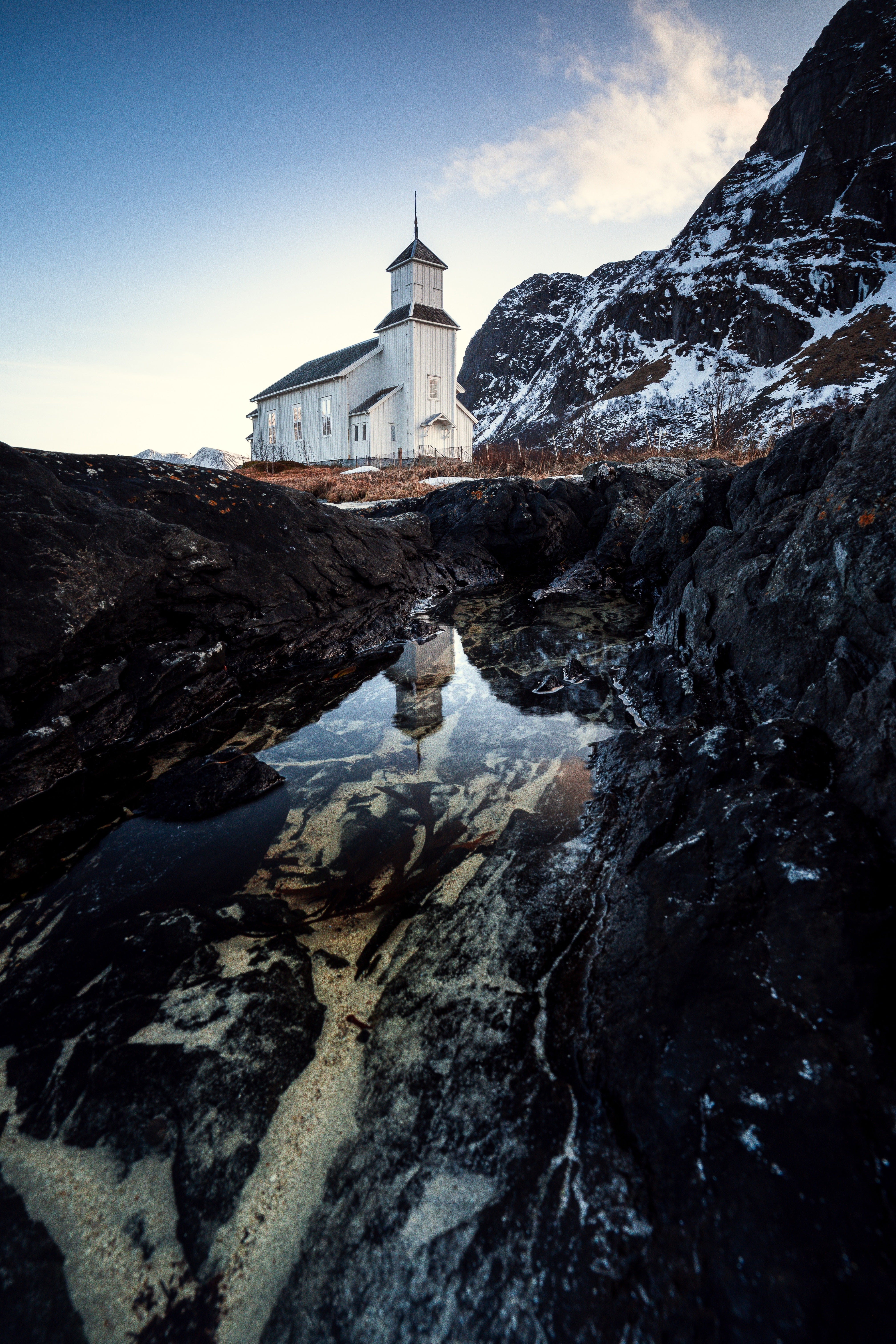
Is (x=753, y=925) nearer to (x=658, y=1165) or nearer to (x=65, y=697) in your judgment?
(x=658, y=1165)

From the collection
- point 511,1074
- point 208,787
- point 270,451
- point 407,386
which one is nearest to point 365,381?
point 407,386

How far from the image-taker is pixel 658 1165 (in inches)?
55.7

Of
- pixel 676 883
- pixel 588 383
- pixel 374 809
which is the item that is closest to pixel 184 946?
pixel 374 809

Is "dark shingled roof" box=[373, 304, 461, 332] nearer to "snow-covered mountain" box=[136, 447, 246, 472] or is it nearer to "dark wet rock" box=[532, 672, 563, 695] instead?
"snow-covered mountain" box=[136, 447, 246, 472]

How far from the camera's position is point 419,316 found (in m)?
27.4

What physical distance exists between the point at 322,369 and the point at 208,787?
1290 inches

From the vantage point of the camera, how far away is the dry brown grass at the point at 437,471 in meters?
14.5

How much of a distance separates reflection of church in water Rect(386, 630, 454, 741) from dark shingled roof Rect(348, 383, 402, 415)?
76.8 feet

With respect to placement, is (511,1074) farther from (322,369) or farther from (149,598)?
(322,369)

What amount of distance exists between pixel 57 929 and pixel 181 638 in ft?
11.6

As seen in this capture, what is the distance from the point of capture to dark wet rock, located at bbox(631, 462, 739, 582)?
7.90 m

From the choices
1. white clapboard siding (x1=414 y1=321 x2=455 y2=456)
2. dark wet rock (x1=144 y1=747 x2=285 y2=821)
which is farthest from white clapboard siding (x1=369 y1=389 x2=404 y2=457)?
dark wet rock (x1=144 y1=747 x2=285 y2=821)

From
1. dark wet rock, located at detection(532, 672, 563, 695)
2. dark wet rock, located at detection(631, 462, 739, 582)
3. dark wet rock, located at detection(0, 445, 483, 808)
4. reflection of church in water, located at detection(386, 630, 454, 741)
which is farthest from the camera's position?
dark wet rock, located at detection(631, 462, 739, 582)

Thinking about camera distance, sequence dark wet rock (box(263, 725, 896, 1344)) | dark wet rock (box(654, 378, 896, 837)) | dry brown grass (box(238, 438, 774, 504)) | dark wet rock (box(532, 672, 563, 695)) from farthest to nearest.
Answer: dry brown grass (box(238, 438, 774, 504)), dark wet rock (box(532, 672, 563, 695)), dark wet rock (box(654, 378, 896, 837)), dark wet rock (box(263, 725, 896, 1344))
